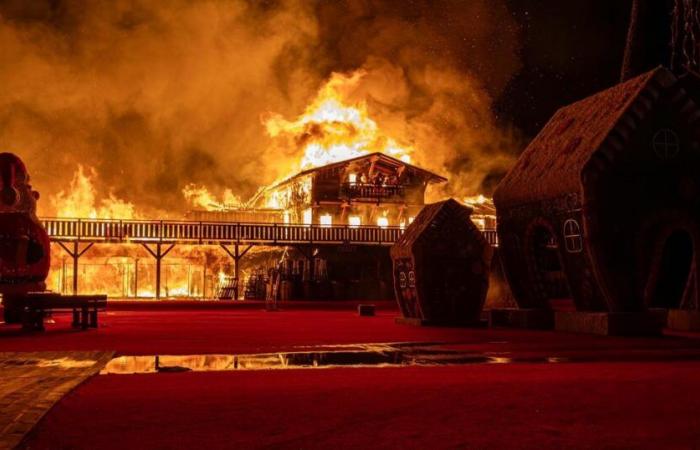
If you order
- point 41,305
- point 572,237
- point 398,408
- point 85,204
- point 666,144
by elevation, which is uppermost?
point 85,204

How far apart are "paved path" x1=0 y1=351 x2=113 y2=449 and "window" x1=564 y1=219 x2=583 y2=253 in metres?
8.60

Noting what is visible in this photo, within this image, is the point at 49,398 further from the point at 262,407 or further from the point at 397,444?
the point at 397,444

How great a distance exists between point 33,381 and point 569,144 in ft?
37.9

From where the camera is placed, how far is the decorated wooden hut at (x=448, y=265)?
717 inches

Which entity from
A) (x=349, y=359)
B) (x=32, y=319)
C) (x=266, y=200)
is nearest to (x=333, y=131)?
(x=266, y=200)

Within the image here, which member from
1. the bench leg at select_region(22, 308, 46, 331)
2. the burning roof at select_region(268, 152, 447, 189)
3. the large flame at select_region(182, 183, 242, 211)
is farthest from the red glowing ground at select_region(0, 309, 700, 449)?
the large flame at select_region(182, 183, 242, 211)

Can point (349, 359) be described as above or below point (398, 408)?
above

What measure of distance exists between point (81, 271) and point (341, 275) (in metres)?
13.2

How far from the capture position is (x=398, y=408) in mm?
6793

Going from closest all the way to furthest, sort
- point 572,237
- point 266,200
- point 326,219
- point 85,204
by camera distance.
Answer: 1. point 572,237
2. point 326,219
3. point 85,204
4. point 266,200

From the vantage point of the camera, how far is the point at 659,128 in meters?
15.9

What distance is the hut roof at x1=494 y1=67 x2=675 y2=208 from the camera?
15672mm

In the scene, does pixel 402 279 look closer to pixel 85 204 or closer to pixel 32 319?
pixel 32 319

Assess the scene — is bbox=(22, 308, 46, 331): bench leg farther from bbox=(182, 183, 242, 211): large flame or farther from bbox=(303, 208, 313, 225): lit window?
bbox=(182, 183, 242, 211): large flame
